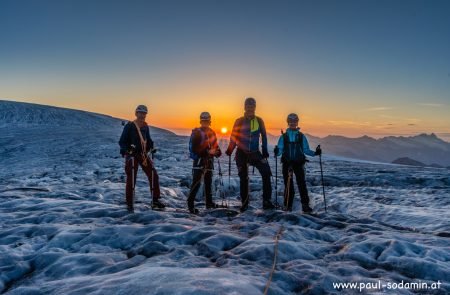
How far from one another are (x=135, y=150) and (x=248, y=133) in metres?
3.54

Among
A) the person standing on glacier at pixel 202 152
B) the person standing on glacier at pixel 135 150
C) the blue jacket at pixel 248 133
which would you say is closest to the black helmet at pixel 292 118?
the blue jacket at pixel 248 133

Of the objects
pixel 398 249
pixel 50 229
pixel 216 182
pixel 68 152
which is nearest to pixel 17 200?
pixel 50 229

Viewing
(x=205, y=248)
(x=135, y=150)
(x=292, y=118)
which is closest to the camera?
(x=205, y=248)

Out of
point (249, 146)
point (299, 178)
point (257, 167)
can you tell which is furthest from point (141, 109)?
point (299, 178)

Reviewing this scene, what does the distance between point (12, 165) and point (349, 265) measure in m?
28.6

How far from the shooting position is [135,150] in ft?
33.9

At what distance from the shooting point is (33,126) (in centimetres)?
4934

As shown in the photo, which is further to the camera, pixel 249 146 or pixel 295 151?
pixel 295 151

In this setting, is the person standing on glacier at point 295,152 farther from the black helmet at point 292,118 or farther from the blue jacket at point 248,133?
the blue jacket at point 248,133

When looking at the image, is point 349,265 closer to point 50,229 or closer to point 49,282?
point 49,282

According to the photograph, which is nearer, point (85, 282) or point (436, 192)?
point (85, 282)

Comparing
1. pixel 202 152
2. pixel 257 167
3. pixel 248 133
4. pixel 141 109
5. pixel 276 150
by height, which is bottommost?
pixel 257 167

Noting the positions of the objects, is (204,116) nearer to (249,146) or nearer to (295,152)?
(249,146)

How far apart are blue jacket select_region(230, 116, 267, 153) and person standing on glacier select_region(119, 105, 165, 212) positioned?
9.01 ft
